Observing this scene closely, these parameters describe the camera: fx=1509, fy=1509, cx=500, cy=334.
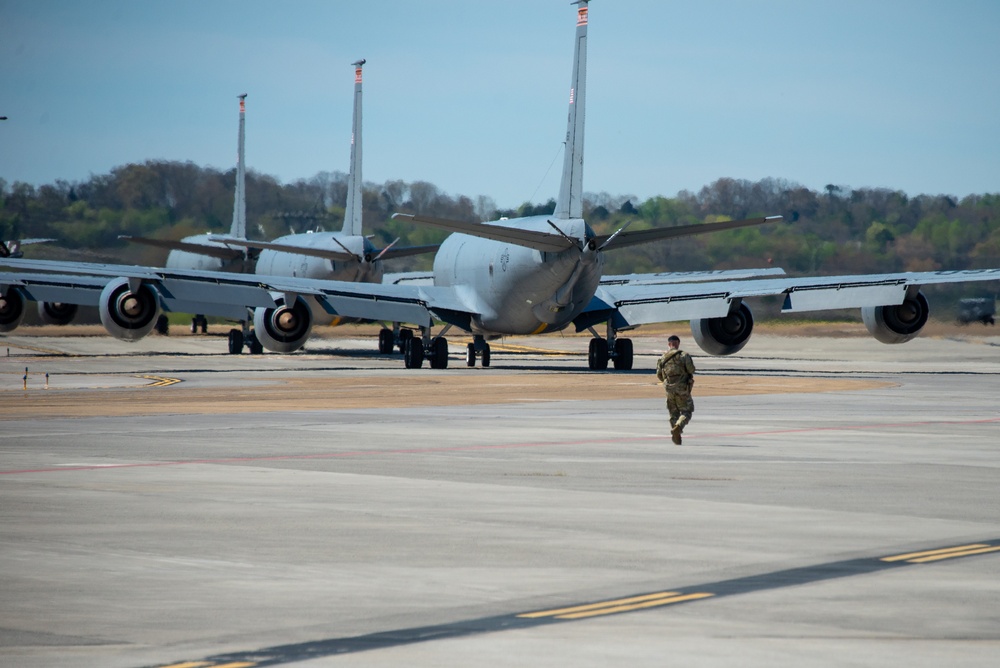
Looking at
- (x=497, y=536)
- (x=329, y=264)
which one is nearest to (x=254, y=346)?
(x=329, y=264)

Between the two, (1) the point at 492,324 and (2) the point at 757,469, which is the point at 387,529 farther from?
(1) the point at 492,324

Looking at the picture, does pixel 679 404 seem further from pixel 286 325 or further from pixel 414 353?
pixel 414 353

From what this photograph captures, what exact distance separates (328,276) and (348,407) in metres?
33.5

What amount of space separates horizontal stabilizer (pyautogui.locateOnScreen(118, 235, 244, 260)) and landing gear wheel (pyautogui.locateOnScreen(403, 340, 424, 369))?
20281 millimetres

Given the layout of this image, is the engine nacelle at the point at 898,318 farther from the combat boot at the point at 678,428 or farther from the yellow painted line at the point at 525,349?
the yellow painted line at the point at 525,349

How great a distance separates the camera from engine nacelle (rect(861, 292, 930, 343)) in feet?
162

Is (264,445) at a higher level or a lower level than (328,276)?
lower

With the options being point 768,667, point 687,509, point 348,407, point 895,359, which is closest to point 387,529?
point 687,509

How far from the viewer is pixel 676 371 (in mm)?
25375

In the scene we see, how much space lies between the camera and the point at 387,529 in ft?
49.5

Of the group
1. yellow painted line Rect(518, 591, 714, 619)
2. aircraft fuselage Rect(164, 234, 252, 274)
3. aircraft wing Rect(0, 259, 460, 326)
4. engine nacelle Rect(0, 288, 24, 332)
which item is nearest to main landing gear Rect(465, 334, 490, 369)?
aircraft wing Rect(0, 259, 460, 326)

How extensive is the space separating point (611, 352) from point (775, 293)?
720cm

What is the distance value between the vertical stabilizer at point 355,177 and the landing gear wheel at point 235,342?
682 centimetres

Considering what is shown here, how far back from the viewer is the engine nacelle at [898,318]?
162ft
